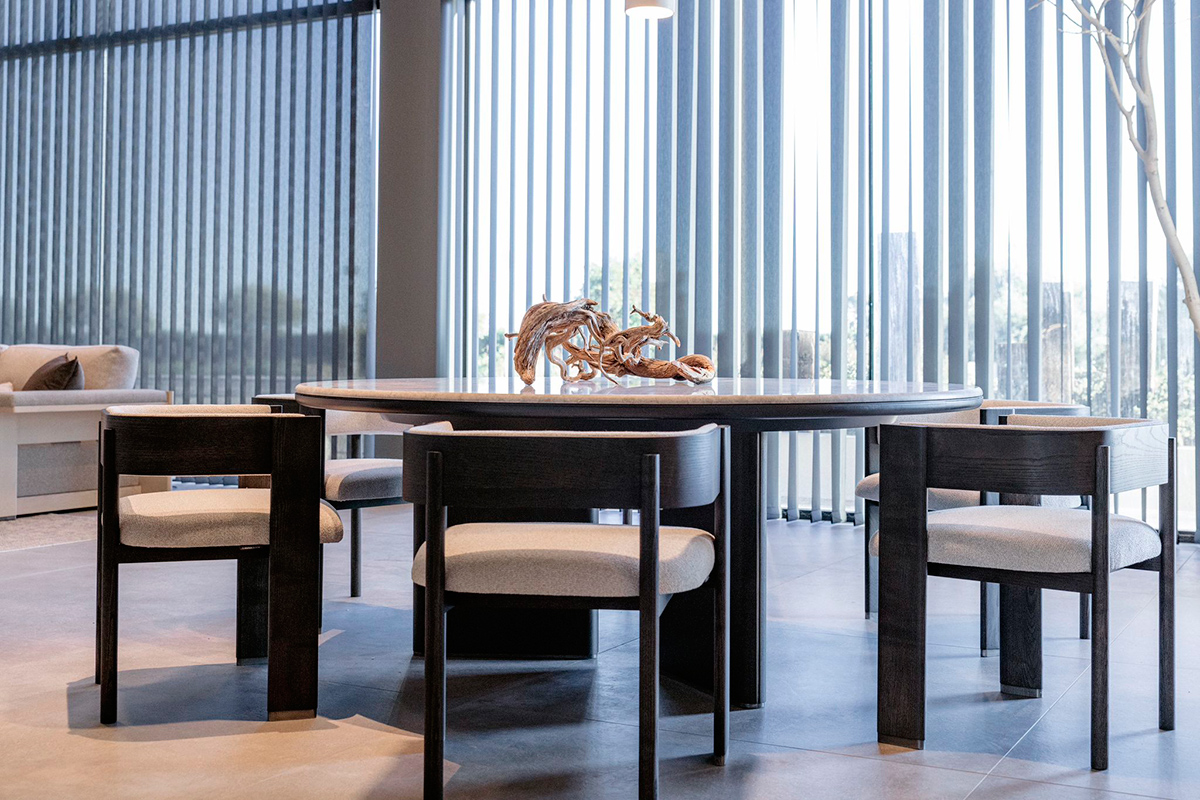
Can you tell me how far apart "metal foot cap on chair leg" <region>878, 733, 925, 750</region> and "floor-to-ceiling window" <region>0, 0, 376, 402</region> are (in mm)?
4808

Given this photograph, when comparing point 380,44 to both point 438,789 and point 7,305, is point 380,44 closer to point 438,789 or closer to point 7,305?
point 7,305

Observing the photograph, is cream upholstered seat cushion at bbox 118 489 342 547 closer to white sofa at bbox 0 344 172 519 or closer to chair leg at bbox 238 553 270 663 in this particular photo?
chair leg at bbox 238 553 270 663

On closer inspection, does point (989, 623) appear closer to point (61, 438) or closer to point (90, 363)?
point (61, 438)

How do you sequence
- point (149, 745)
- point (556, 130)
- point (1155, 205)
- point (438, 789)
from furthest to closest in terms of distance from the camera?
point (556, 130) < point (1155, 205) < point (149, 745) < point (438, 789)

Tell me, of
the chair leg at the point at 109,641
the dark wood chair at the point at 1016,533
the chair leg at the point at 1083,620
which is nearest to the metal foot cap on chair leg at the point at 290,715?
the chair leg at the point at 109,641

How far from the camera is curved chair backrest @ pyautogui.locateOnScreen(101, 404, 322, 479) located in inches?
92.4

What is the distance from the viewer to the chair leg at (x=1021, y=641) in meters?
2.70

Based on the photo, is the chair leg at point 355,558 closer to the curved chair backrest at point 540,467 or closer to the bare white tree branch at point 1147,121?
the curved chair backrest at point 540,467

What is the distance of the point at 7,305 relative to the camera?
25.5ft

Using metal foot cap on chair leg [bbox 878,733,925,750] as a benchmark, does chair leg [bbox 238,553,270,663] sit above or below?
above

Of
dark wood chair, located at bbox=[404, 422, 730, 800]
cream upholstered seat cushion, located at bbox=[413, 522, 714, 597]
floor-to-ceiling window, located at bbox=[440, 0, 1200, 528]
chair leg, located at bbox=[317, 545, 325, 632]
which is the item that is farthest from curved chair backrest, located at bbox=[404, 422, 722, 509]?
floor-to-ceiling window, located at bbox=[440, 0, 1200, 528]

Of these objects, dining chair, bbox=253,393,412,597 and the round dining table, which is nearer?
the round dining table

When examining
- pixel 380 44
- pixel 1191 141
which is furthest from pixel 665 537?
pixel 380 44

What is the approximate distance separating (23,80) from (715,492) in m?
7.18
